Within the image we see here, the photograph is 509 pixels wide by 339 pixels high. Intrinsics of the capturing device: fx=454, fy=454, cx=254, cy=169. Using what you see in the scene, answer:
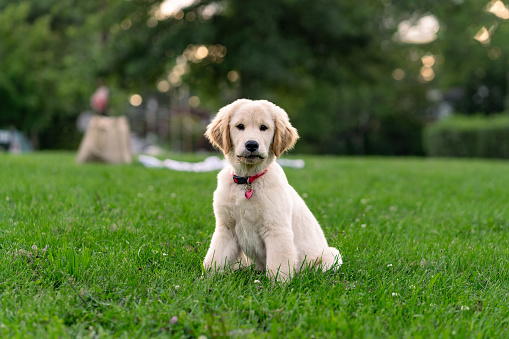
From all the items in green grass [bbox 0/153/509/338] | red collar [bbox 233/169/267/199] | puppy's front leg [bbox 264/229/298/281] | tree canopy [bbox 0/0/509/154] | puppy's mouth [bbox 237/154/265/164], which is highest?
tree canopy [bbox 0/0/509/154]

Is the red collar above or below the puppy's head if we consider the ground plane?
below

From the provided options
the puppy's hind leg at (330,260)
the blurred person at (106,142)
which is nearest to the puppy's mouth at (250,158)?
the puppy's hind leg at (330,260)

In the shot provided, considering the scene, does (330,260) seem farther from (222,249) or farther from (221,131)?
(221,131)

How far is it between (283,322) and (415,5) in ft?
60.9

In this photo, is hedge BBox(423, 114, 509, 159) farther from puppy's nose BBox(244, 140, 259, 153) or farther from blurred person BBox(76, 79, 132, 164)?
puppy's nose BBox(244, 140, 259, 153)

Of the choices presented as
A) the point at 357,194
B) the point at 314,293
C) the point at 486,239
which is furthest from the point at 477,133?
the point at 314,293

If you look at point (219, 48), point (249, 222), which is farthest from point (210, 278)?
point (219, 48)

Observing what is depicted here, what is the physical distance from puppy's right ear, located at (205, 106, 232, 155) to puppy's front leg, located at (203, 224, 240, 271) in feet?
1.98

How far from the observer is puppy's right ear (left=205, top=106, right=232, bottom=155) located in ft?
11.1

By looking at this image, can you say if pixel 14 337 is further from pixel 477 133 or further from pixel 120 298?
pixel 477 133

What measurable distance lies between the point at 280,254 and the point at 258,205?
1.21 feet

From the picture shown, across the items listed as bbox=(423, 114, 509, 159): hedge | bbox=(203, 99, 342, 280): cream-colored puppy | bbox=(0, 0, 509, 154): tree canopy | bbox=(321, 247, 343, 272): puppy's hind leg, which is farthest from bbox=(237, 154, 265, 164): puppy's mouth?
bbox=(423, 114, 509, 159): hedge

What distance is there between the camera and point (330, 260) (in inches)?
134

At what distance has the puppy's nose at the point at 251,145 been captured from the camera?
312 cm
